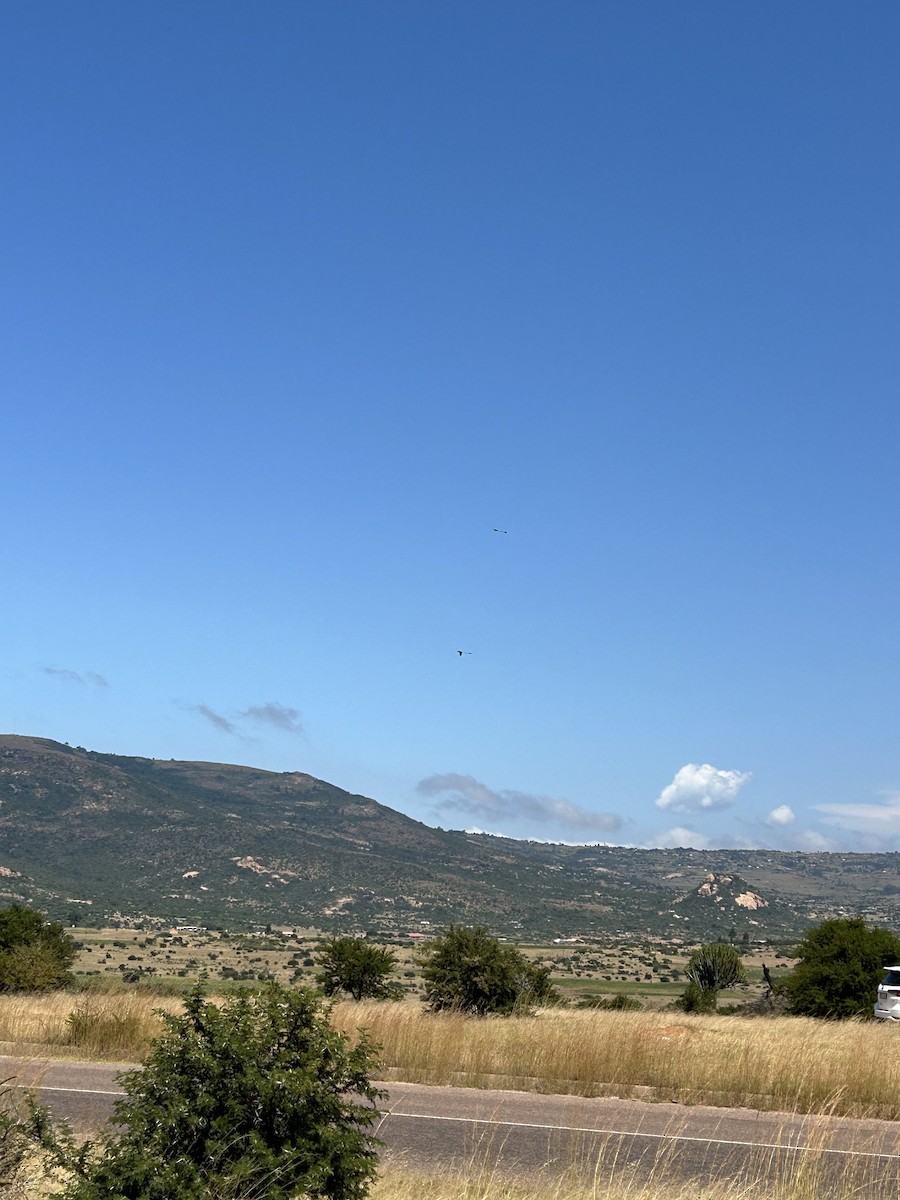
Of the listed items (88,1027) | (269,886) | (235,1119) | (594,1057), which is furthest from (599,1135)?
(269,886)

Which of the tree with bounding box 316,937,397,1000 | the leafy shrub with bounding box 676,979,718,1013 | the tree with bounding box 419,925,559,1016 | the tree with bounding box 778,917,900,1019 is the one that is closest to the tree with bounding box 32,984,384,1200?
A: the tree with bounding box 419,925,559,1016

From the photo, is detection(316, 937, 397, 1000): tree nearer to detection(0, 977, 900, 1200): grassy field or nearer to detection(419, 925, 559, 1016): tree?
detection(419, 925, 559, 1016): tree

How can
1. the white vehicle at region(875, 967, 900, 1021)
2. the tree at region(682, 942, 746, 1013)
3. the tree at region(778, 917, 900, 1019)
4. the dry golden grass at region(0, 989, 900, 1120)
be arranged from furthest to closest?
the tree at region(682, 942, 746, 1013) < the tree at region(778, 917, 900, 1019) < the white vehicle at region(875, 967, 900, 1021) < the dry golden grass at region(0, 989, 900, 1120)

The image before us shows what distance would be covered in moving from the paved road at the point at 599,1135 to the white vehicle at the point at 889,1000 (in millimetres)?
14615

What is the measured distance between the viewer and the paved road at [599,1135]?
37.0 ft

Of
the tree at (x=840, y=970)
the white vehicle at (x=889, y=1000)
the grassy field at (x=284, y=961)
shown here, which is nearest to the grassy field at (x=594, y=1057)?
the white vehicle at (x=889, y=1000)

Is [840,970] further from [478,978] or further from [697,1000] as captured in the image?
[478,978]

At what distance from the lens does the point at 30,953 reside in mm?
31562

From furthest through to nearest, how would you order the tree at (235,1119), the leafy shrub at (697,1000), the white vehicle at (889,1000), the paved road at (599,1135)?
1. the leafy shrub at (697,1000)
2. the white vehicle at (889,1000)
3. the paved road at (599,1135)
4. the tree at (235,1119)

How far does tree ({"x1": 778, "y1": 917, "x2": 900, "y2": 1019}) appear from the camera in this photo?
32.7 metres

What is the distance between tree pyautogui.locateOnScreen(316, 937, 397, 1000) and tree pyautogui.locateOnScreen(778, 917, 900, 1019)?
39.8ft

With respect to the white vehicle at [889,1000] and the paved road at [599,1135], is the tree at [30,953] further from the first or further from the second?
the white vehicle at [889,1000]

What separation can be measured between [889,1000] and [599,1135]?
17860 mm

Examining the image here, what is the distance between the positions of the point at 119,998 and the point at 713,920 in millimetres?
165891
